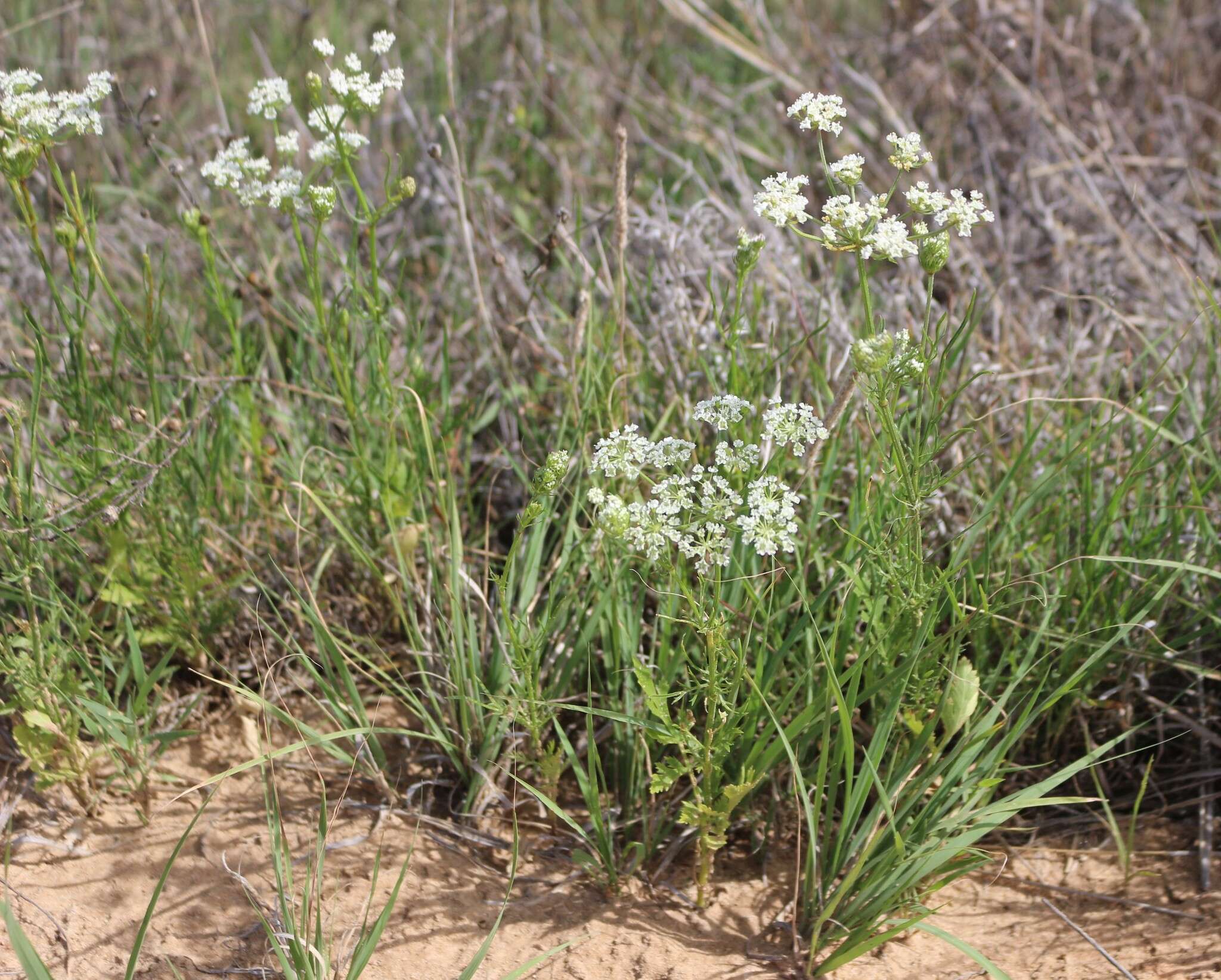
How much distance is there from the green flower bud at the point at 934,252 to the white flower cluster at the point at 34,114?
1.36 metres

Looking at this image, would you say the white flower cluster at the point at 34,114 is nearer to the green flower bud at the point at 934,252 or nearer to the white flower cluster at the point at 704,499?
the white flower cluster at the point at 704,499

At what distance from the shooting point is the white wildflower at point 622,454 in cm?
148

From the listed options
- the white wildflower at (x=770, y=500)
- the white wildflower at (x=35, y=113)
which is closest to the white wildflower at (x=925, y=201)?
the white wildflower at (x=770, y=500)

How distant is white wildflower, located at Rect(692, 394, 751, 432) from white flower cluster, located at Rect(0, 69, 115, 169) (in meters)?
1.13

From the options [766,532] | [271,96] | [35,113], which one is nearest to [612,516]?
[766,532]

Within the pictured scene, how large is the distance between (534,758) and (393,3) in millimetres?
3416

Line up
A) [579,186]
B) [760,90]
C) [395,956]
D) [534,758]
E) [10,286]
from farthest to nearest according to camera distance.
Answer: [760,90]
[579,186]
[10,286]
[534,758]
[395,956]

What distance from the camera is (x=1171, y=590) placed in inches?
81.3

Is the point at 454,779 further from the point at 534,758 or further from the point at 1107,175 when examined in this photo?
the point at 1107,175

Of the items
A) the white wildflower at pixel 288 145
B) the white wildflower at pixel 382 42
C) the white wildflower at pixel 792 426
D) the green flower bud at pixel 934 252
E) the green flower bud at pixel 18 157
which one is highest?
the white wildflower at pixel 382 42

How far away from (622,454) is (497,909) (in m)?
0.88

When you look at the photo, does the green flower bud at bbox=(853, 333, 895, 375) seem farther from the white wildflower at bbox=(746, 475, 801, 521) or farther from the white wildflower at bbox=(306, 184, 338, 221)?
the white wildflower at bbox=(306, 184, 338, 221)

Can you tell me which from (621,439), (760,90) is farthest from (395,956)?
(760,90)

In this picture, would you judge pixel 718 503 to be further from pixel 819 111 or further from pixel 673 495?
pixel 819 111
